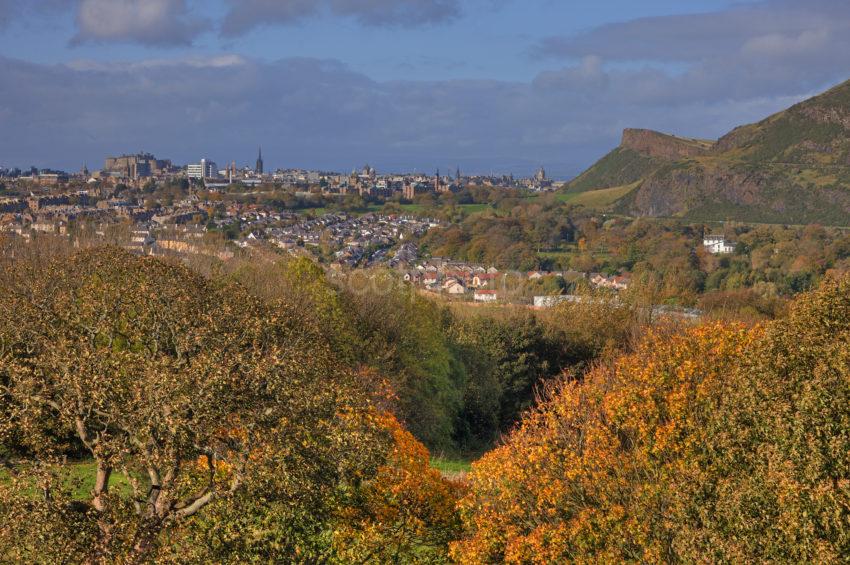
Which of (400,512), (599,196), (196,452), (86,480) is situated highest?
(599,196)

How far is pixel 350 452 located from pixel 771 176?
14381cm

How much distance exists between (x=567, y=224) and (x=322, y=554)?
4441 inches

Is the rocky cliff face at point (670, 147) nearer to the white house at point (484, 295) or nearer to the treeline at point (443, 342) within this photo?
the white house at point (484, 295)

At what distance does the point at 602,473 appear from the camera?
1452 centimetres

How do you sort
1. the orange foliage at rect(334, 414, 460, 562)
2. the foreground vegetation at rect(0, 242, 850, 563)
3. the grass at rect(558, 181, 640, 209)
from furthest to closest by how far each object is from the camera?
the grass at rect(558, 181, 640, 209)
the orange foliage at rect(334, 414, 460, 562)
the foreground vegetation at rect(0, 242, 850, 563)

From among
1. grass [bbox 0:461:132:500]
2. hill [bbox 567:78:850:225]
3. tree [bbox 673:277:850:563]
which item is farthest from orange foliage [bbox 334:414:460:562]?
hill [bbox 567:78:850:225]

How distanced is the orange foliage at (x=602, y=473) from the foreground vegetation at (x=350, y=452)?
0.14 ft

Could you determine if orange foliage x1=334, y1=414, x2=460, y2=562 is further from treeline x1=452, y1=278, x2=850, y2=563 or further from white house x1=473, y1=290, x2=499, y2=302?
white house x1=473, y1=290, x2=499, y2=302

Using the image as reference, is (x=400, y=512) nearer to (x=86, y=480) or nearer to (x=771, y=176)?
(x=86, y=480)

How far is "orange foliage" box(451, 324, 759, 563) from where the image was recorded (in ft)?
45.3

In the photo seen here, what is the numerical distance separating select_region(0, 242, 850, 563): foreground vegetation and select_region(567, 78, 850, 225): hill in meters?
122

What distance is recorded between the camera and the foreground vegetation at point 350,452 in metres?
11.3

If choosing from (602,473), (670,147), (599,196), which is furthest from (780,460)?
(670,147)

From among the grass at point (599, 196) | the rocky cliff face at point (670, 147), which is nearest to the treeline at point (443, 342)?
the grass at point (599, 196)
